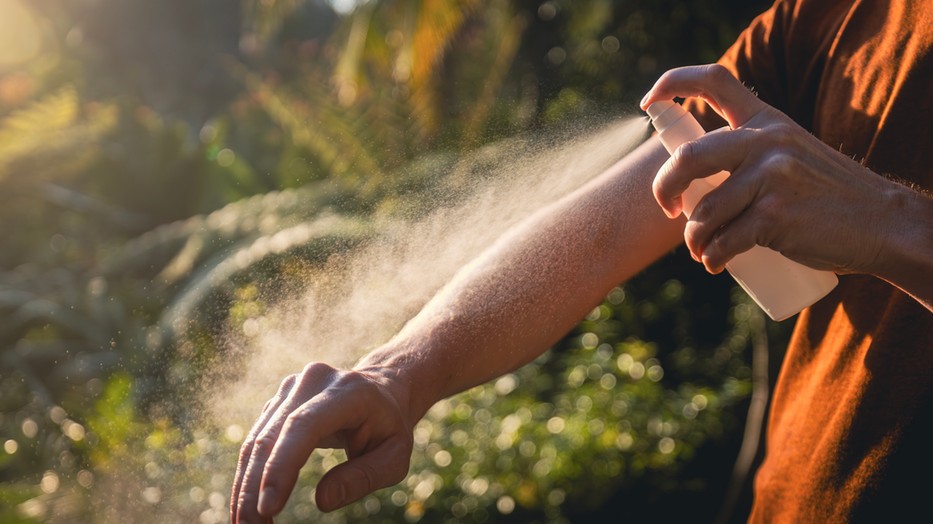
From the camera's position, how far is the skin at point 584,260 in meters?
1.04

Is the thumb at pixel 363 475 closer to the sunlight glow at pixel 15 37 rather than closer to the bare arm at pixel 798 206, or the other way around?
the bare arm at pixel 798 206

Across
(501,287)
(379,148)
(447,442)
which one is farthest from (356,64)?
(501,287)

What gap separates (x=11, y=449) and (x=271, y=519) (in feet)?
9.22

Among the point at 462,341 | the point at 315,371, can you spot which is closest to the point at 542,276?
the point at 462,341

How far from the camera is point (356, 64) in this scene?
6758mm

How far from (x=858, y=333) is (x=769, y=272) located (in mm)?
206

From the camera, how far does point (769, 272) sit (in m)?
1.28

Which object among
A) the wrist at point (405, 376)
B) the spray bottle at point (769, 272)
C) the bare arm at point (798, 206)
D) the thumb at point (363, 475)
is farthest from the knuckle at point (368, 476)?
the spray bottle at point (769, 272)

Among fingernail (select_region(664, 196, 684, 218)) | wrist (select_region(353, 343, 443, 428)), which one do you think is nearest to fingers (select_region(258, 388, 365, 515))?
wrist (select_region(353, 343, 443, 428))

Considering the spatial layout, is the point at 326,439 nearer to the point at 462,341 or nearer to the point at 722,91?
the point at 462,341

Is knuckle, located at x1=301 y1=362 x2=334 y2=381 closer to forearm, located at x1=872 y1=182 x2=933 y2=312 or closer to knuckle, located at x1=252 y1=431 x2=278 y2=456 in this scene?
knuckle, located at x1=252 y1=431 x2=278 y2=456

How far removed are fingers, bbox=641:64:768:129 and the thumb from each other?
0.67 meters

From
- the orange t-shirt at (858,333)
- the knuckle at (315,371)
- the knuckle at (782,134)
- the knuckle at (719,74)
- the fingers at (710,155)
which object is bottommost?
the orange t-shirt at (858,333)

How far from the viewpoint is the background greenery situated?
11.7 feet
